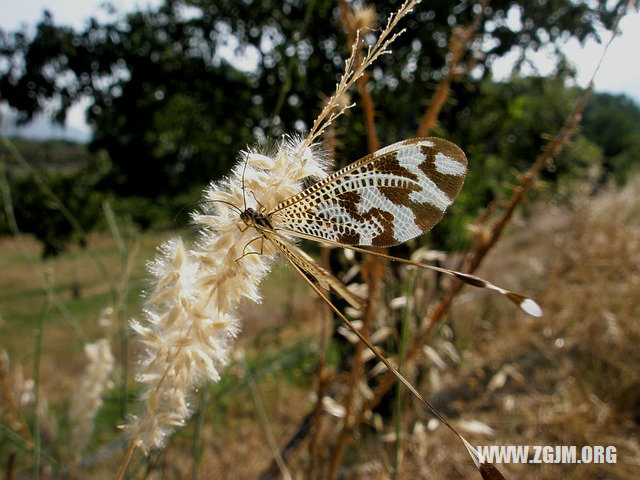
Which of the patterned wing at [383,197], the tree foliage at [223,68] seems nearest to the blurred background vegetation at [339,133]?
the tree foliage at [223,68]

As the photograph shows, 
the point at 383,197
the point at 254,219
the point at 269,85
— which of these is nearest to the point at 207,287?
the point at 254,219

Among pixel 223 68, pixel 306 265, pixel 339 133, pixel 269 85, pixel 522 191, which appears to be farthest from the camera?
pixel 223 68

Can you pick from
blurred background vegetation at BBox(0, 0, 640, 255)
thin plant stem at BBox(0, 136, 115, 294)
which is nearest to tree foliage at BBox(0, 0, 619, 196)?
blurred background vegetation at BBox(0, 0, 640, 255)

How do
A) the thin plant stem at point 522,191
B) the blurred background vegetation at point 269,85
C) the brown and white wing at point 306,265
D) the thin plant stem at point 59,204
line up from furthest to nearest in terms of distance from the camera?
the blurred background vegetation at point 269,85, the thin plant stem at point 59,204, the thin plant stem at point 522,191, the brown and white wing at point 306,265

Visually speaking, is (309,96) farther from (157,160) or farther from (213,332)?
(157,160)

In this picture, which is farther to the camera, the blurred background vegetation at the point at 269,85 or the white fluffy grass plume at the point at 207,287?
the blurred background vegetation at the point at 269,85

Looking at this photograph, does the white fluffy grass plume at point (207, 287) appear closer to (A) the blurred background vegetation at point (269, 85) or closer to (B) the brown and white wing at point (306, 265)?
(B) the brown and white wing at point (306, 265)

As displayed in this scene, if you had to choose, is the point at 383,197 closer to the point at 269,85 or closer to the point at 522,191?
the point at 522,191

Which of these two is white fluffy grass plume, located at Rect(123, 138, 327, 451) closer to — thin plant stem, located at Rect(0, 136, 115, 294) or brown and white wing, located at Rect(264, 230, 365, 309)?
brown and white wing, located at Rect(264, 230, 365, 309)
